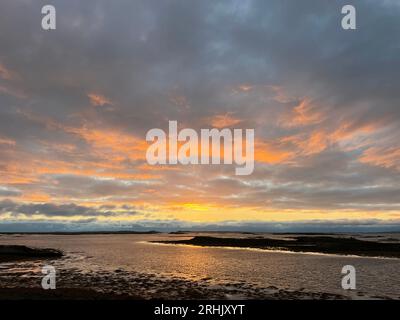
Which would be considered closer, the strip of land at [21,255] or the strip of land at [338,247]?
the strip of land at [21,255]

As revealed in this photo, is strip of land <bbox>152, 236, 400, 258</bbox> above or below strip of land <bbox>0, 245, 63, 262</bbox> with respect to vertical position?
below

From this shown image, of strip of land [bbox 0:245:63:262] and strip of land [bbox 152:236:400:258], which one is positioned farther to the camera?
strip of land [bbox 152:236:400:258]

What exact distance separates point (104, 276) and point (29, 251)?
33084 mm

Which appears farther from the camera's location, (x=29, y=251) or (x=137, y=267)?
(x=29, y=251)

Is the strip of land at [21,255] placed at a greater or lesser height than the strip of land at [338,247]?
greater

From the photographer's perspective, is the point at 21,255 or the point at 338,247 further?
the point at 338,247

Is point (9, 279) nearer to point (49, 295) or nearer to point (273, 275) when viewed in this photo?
point (49, 295)

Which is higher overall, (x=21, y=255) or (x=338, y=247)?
(x=21, y=255)
